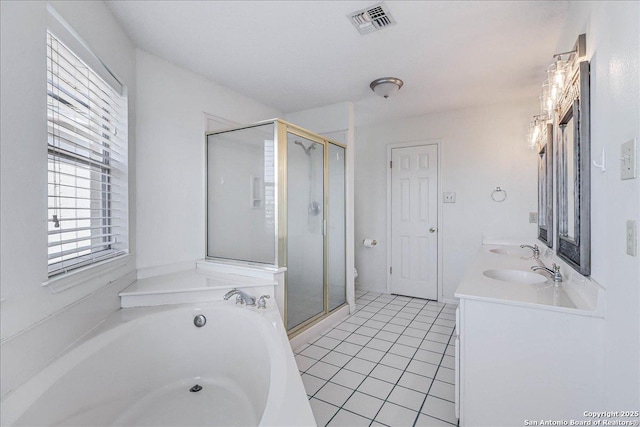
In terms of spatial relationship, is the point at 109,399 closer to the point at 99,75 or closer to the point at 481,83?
the point at 99,75

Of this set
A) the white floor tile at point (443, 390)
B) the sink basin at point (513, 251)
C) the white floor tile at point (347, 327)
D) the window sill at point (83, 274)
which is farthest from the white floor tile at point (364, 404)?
the sink basin at point (513, 251)

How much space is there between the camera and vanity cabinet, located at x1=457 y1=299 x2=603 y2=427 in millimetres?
1171

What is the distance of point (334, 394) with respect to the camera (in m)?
1.86

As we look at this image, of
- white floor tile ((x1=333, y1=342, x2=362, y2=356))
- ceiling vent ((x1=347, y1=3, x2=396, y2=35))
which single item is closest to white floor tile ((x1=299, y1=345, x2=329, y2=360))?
white floor tile ((x1=333, y1=342, x2=362, y2=356))

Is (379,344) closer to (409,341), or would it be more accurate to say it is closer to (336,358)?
(409,341)

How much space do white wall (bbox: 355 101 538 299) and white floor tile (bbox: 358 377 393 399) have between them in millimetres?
1988

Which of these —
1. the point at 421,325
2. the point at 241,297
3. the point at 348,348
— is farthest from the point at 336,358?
the point at 421,325

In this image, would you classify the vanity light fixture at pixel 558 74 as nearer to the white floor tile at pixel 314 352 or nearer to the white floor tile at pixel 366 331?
the white floor tile at pixel 366 331

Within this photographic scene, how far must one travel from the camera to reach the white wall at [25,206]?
1.00 meters

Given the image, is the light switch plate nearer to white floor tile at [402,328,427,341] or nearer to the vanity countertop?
the vanity countertop

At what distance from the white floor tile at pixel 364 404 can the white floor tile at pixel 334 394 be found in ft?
0.13

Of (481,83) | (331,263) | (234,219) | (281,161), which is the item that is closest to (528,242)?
(481,83)

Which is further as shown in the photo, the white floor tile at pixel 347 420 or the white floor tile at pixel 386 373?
the white floor tile at pixel 386 373

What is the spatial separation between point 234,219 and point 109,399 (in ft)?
4.90
